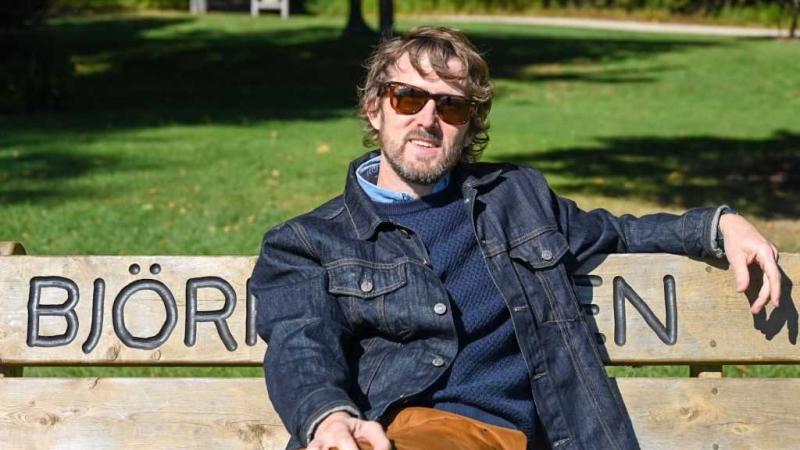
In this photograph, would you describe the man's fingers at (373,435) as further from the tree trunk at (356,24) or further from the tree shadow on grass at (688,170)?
the tree trunk at (356,24)

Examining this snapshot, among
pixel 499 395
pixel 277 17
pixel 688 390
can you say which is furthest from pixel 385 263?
pixel 277 17

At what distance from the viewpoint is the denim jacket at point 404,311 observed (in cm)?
347

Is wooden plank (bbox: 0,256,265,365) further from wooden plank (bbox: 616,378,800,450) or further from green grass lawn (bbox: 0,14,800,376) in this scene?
green grass lawn (bbox: 0,14,800,376)

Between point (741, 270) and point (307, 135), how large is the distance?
1142 cm

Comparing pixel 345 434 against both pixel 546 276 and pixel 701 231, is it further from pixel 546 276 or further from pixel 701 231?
pixel 701 231

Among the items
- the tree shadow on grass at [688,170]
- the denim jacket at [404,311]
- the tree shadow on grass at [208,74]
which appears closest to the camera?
the denim jacket at [404,311]

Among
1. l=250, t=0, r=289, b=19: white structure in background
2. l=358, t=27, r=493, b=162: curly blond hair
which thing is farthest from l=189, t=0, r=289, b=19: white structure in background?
l=358, t=27, r=493, b=162: curly blond hair

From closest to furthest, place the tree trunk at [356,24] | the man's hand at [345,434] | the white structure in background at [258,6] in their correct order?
1. the man's hand at [345,434]
2. the tree trunk at [356,24]
3. the white structure in background at [258,6]

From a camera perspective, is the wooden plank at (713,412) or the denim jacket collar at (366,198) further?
the wooden plank at (713,412)

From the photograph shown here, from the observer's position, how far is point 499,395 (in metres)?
3.54

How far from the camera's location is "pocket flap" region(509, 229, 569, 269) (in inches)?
144

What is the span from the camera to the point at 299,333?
3.43m

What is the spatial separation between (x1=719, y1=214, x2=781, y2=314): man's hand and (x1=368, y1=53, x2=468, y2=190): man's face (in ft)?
2.46

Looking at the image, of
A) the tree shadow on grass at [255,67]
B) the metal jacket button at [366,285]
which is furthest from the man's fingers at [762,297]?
the tree shadow on grass at [255,67]
